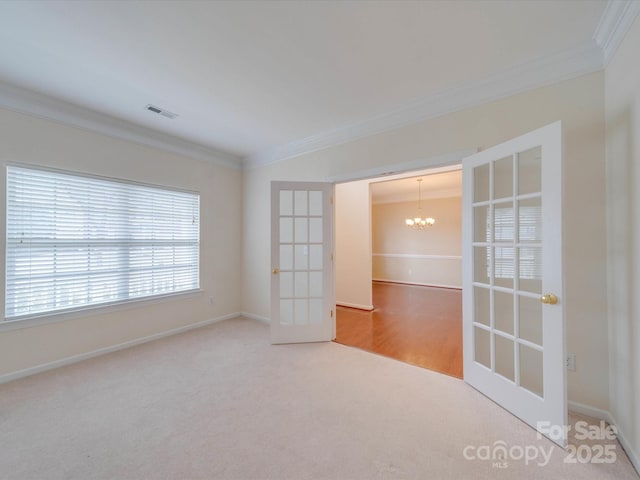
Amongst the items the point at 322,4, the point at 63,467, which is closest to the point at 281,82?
the point at 322,4

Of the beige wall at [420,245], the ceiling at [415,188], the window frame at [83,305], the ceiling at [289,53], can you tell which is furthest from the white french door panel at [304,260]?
the beige wall at [420,245]

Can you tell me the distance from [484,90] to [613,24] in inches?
29.5

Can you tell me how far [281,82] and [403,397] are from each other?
2836mm

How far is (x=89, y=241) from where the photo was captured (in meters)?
2.77

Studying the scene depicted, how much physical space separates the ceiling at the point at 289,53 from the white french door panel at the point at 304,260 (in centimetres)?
→ 95

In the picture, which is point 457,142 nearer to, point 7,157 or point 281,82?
point 281,82

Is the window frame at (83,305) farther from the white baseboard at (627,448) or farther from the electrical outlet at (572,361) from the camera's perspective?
the white baseboard at (627,448)

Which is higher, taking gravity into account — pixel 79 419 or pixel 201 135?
pixel 201 135

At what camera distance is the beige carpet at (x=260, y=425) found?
1.42 meters

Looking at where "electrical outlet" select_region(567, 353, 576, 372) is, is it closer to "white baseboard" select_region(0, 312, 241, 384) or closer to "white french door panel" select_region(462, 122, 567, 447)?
"white french door panel" select_region(462, 122, 567, 447)

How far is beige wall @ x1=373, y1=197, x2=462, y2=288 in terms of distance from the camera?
6973 millimetres

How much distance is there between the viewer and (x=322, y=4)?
1.50 metres

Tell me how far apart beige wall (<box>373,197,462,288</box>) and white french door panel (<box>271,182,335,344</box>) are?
5059mm

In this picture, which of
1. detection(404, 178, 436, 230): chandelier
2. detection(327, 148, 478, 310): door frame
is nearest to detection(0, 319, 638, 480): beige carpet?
detection(327, 148, 478, 310): door frame
